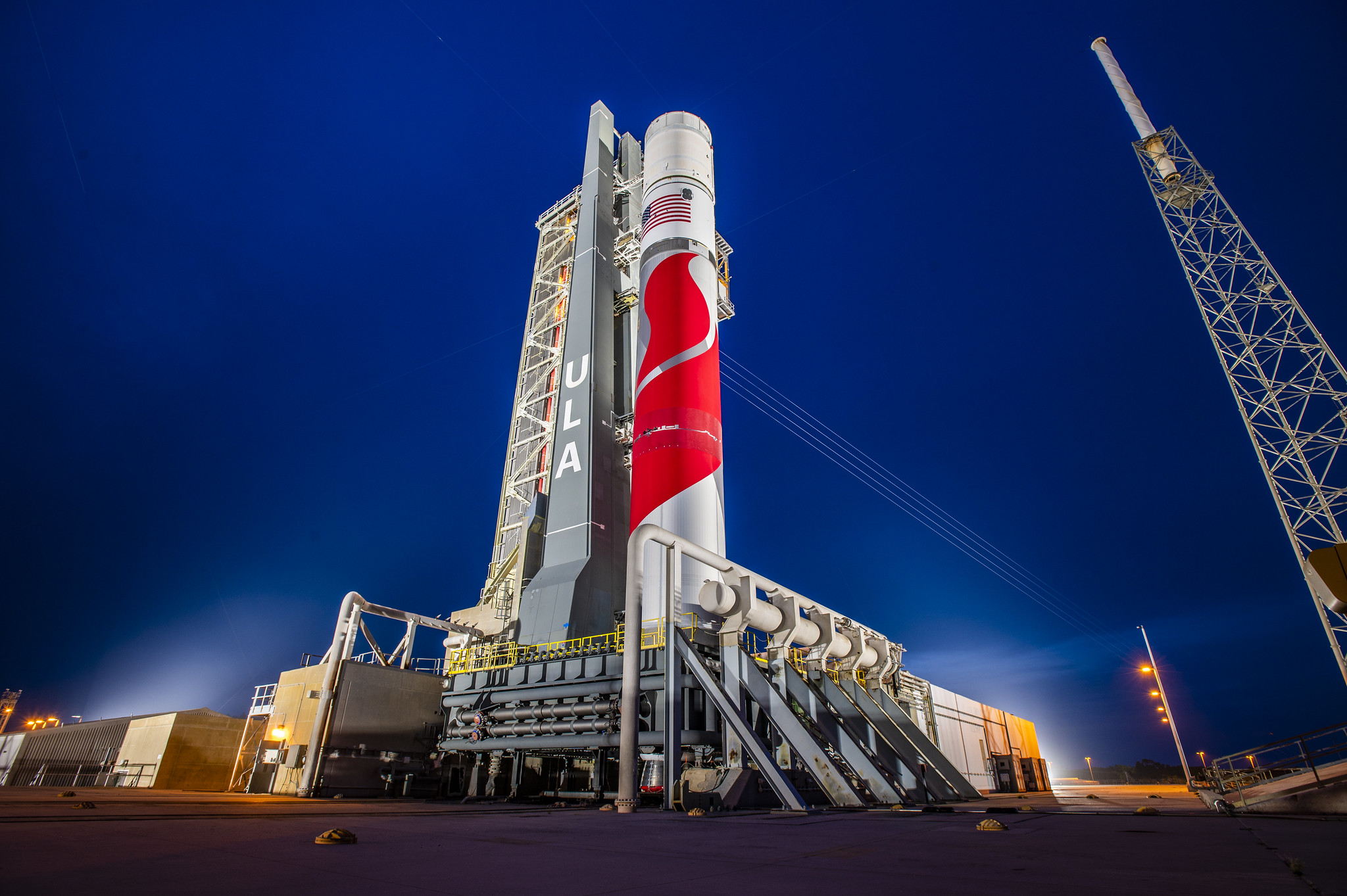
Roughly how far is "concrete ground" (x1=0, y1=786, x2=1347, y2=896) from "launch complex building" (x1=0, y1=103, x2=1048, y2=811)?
441 centimetres

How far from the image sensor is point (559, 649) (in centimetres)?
1944

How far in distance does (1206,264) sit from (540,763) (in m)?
42.6

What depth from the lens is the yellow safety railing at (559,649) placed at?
639 inches

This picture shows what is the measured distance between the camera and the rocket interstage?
62.3 ft

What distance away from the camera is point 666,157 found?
25.0 meters

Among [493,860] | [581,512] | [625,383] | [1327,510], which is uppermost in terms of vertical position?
[625,383]

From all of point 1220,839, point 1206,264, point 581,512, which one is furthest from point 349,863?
point 1206,264

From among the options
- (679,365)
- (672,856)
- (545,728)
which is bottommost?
(672,856)

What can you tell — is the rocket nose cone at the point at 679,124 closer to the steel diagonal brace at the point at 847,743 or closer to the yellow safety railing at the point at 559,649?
the yellow safety railing at the point at 559,649

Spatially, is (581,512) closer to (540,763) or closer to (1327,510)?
(540,763)

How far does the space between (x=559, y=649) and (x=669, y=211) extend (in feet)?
51.7

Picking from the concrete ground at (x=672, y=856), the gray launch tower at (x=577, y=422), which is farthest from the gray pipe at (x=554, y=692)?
the concrete ground at (x=672, y=856)

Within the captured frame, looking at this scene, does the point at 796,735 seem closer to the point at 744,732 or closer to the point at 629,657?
the point at 744,732

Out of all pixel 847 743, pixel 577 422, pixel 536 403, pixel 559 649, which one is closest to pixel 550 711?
pixel 559 649
